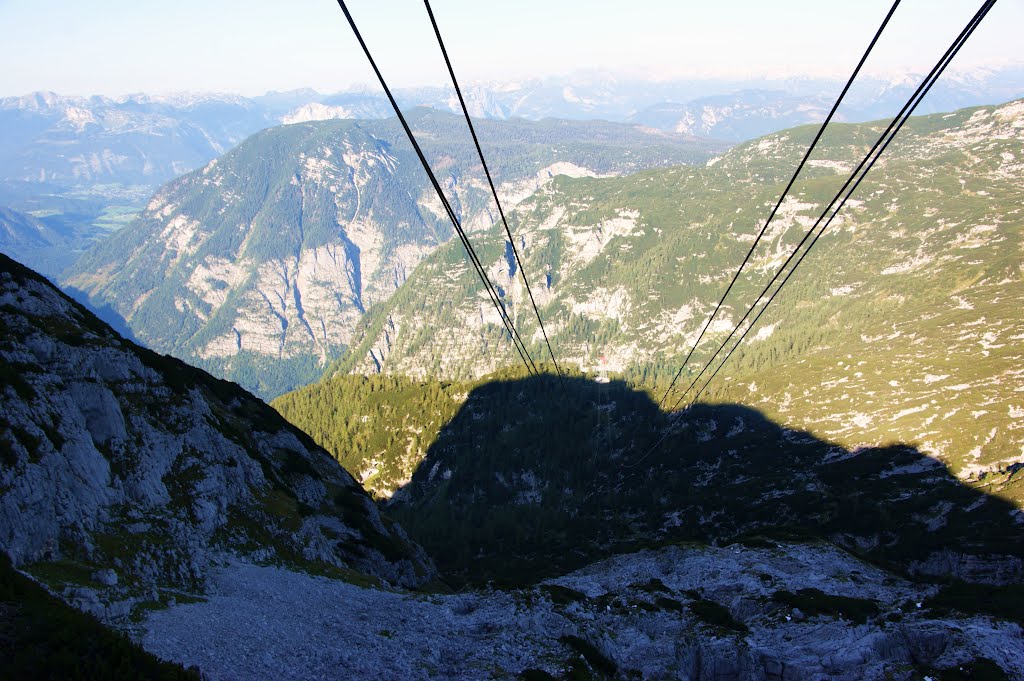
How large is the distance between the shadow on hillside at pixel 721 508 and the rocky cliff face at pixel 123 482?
31.4 m

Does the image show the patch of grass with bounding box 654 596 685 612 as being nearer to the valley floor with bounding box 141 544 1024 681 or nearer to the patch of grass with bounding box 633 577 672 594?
the valley floor with bounding box 141 544 1024 681

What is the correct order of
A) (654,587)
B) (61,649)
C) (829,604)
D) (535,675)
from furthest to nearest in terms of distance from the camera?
(654,587) < (829,604) < (535,675) < (61,649)

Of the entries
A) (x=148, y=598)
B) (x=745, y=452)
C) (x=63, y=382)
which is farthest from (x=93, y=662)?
(x=745, y=452)

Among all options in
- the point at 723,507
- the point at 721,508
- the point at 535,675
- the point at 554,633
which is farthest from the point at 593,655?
the point at 723,507

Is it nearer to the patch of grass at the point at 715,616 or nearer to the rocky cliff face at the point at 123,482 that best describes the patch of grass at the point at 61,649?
the rocky cliff face at the point at 123,482

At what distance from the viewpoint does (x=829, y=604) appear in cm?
5197

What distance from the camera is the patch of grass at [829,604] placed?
49.4 meters

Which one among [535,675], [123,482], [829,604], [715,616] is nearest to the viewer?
[535,675]

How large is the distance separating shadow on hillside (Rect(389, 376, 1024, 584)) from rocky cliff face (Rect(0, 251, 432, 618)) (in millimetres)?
31442

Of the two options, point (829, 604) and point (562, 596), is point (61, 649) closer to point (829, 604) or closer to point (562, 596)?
point (562, 596)

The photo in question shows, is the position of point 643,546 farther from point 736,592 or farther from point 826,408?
point 826,408

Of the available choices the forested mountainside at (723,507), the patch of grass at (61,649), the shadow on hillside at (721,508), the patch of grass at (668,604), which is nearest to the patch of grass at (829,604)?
the patch of grass at (668,604)

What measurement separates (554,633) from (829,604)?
2603 centimetres

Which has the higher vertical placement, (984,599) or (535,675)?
(535,675)
